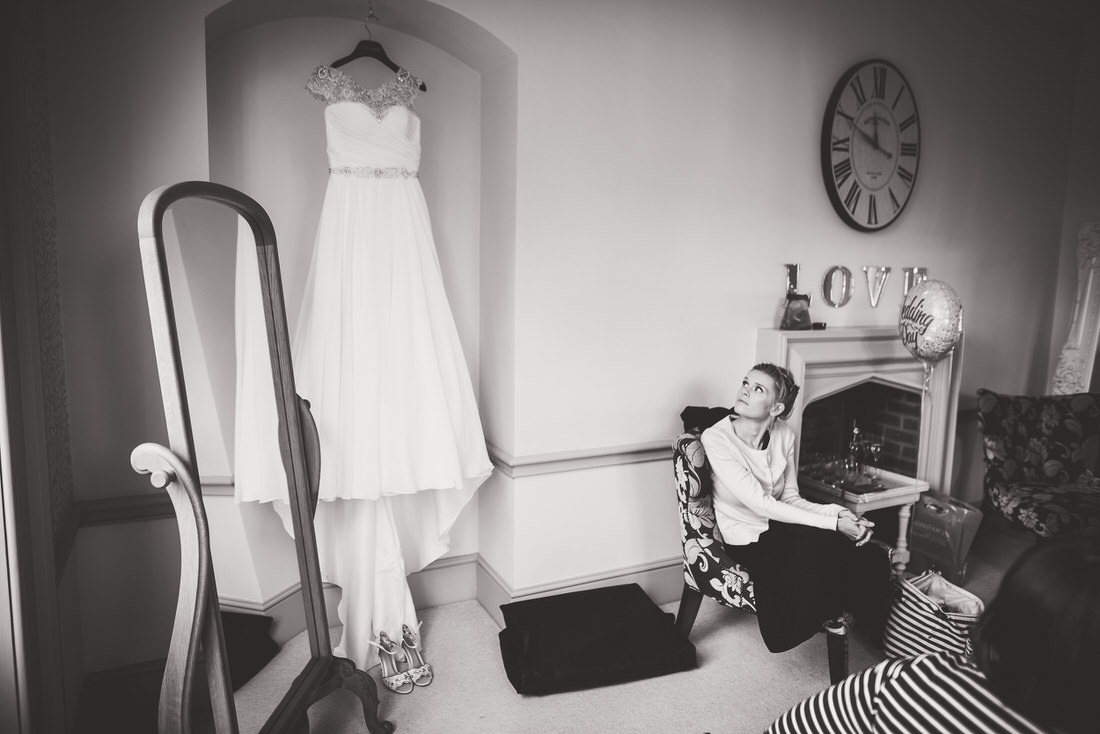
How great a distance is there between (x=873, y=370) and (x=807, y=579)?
1491 mm

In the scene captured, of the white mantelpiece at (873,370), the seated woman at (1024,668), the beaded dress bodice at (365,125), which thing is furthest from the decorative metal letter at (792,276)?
the seated woman at (1024,668)

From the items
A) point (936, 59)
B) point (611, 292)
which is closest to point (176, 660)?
point (611, 292)

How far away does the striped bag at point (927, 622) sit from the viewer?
2246mm

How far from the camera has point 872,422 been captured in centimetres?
383

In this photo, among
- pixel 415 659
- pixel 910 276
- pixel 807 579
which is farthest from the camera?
pixel 910 276

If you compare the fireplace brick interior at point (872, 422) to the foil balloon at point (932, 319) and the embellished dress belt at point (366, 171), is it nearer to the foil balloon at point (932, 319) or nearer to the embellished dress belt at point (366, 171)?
the foil balloon at point (932, 319)

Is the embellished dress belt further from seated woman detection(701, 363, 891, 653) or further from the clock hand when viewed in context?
the clock hand

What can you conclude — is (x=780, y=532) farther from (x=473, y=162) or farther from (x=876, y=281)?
(x=473, y=162)

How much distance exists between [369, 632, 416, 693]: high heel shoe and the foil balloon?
2497 millimetres

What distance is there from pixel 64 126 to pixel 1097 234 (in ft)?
15.2

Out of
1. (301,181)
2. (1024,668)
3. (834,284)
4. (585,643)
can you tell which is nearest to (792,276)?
(834,284)

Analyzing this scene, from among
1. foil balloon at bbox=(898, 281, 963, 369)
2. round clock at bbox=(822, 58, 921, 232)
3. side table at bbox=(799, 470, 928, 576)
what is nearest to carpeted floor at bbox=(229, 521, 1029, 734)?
side table at bbox=(799, 470, 928, 576)

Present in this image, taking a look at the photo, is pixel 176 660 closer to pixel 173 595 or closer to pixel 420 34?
pixel 173 595

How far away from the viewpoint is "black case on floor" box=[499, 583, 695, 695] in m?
2.26
